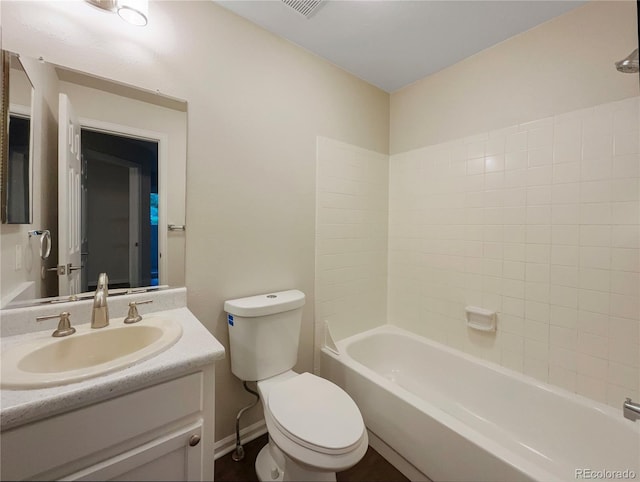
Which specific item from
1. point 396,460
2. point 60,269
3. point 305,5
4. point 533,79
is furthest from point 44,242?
point 533,79

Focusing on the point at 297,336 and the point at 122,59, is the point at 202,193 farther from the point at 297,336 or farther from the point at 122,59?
the point at 297,336

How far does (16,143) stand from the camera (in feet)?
3.27

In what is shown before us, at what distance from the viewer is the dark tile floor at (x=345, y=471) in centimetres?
139

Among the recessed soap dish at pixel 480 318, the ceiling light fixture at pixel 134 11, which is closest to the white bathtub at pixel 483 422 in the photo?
the recessed soap dish at pixel 480 318

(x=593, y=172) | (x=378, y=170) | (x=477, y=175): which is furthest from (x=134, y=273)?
(x=593, y=172)

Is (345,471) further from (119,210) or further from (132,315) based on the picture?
(119,210)

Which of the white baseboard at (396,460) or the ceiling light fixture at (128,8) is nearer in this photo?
the ceiling light fixture at (128,8)

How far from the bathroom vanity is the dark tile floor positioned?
25.7 inches

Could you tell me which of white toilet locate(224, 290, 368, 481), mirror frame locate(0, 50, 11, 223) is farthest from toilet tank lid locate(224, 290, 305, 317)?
mirror frame locate(0, 50, 11, 223)

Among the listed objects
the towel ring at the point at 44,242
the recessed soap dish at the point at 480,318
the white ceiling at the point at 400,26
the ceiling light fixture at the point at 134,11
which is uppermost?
the white ceiling at the point at 400,26

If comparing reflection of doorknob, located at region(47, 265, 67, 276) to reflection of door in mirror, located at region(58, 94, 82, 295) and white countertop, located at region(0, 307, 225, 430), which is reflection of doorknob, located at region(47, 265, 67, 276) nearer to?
reflection of door in mirror, located at region(58, 94, 82, 295)

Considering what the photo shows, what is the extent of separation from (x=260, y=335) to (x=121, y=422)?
76 cm

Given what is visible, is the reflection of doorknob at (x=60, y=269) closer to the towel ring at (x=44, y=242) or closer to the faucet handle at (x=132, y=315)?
the towel ring at (x=44, y=242)

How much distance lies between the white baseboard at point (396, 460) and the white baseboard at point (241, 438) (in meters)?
0.67
